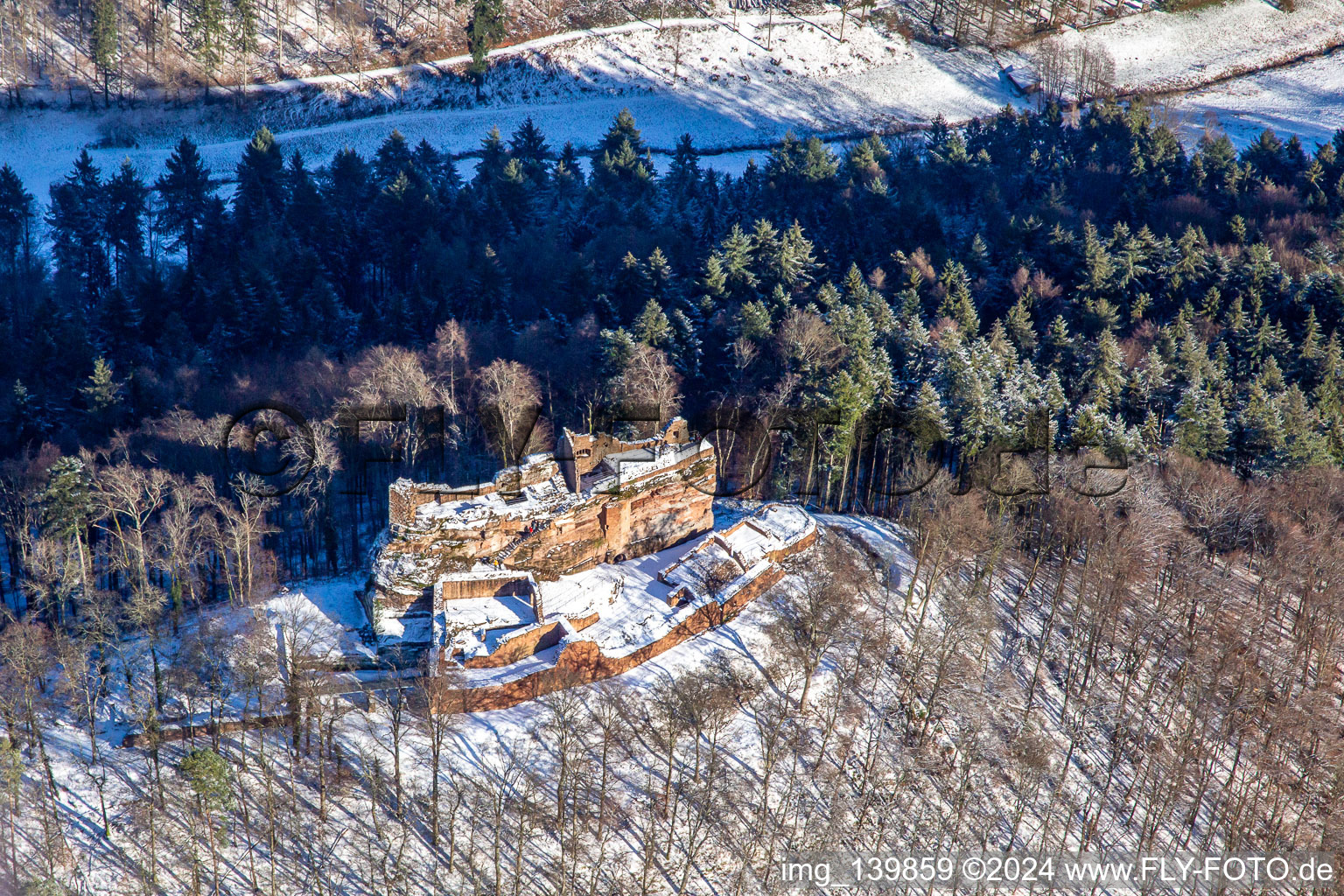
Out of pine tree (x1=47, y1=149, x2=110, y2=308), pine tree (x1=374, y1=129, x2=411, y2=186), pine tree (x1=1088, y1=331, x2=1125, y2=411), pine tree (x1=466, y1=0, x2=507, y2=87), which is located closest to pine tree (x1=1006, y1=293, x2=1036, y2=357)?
pine tree (x1=1088, y1=331, x2=1125, y2=411)

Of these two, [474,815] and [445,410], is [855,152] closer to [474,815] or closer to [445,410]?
[445,410]

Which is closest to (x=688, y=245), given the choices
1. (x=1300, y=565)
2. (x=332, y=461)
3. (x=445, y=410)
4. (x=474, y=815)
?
(x=445, y=410)

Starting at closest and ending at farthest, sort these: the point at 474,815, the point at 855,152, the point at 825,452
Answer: the point at 474,815 < the point at 825,452 < the point at 855,152

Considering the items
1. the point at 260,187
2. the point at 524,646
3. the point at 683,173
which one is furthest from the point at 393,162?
the point at 524,646

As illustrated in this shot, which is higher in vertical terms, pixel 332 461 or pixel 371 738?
pixel 332 461

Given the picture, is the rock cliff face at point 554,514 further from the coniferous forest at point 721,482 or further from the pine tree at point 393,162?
the pine tree at point 393,162

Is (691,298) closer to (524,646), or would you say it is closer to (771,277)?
(771,277)

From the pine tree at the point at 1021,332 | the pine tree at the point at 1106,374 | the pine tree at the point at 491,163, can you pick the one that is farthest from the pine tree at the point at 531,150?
the pine tree at the point at 1106,374
